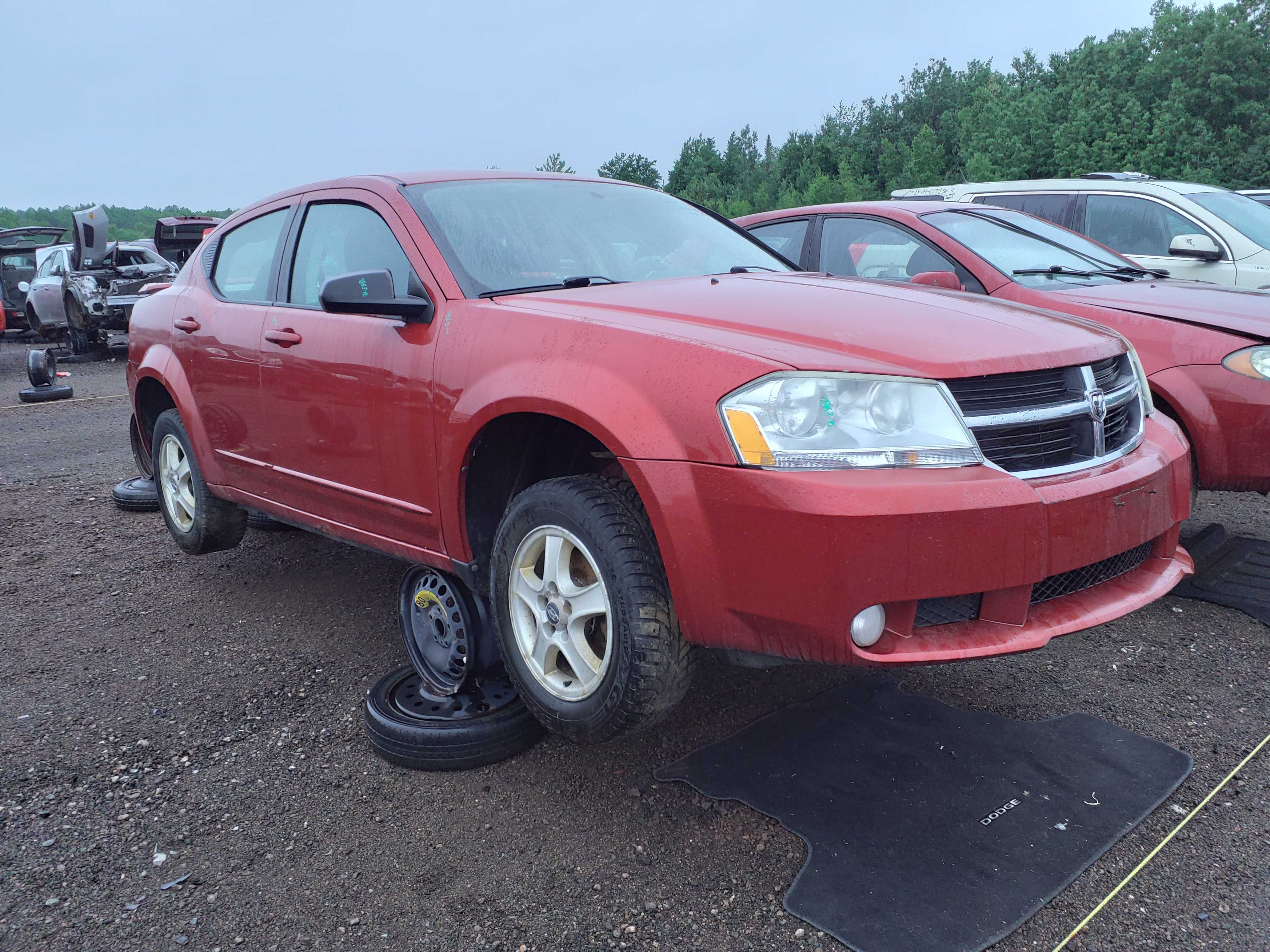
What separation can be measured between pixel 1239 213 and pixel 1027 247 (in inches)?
102

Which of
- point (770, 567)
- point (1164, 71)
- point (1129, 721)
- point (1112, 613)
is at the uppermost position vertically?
→ point (1164, 71)

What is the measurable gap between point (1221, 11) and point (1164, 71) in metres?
2.93

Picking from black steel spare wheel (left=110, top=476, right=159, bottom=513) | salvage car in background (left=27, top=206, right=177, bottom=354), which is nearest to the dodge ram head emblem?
black steel spare wheel (left=110, top=476, right=159, bottom=513)

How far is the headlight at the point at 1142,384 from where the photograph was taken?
2.99 meters

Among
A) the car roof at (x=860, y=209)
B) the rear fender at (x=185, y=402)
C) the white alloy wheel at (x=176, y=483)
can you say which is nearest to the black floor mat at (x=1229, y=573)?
the car roof at (x=860, y=209)

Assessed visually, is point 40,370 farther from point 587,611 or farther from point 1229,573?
point 1229,573

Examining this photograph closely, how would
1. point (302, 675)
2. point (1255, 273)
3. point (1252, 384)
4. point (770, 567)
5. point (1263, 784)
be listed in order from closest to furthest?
point (770, 567) → point (1263, 784) → point (302, 675) → point (1252, 384) → point (1255, 273)

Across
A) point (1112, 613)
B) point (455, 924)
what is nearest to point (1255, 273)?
point (1112, 613)

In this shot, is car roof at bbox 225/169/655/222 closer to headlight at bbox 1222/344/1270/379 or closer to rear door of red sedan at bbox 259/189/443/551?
rear door of red sedan at bbox 259/189/443/551

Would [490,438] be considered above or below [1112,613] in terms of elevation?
above

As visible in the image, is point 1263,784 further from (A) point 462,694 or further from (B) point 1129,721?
(A) point 462,694

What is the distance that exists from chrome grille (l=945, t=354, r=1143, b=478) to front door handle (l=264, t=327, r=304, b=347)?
2.36 metres

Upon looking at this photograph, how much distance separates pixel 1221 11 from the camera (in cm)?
3494

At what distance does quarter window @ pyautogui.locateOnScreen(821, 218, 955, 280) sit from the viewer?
17.4 ft
